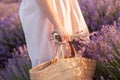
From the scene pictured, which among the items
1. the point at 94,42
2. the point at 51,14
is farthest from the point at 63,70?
the point at 94,42

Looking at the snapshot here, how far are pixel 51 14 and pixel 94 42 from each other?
0.73m

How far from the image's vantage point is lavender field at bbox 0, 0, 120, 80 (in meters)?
3.41

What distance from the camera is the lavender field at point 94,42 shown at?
3.41 metres

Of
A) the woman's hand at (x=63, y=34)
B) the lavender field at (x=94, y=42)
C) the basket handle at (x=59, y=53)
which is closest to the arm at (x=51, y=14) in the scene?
the woman's hand at (x=63, y=34)

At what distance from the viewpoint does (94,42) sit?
3.53 m

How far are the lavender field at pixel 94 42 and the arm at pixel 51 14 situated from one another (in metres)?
0.34

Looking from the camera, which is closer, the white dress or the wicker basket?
the wicker basket

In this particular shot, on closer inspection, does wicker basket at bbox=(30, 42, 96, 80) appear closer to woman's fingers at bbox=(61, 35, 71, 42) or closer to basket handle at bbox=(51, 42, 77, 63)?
basket handle at bbox=(51, 42, 77, 63)

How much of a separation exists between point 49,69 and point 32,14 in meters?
0.46

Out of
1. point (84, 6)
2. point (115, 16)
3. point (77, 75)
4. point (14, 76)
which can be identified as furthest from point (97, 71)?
point (84, 6)

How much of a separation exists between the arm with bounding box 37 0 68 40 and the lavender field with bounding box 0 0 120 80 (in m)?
0.34

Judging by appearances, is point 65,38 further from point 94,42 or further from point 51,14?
point 94,42

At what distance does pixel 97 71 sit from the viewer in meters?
3.55

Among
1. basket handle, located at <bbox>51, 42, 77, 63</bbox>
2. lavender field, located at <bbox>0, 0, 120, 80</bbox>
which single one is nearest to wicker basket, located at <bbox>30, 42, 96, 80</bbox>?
basket handle, located at <bbox>51, 42, 77, 63</bbox>
